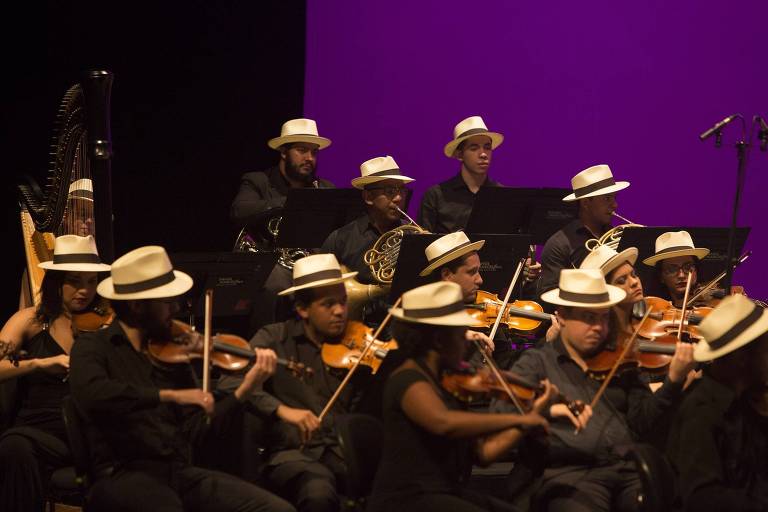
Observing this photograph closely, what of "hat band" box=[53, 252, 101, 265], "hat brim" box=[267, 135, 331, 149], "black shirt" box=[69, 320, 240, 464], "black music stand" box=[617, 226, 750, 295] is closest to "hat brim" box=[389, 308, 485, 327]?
"black shirt" box=[69, 320, 240, 464]

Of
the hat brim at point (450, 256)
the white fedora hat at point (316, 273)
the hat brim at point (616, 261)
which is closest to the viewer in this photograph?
the white fedora hat at point (316, 273)

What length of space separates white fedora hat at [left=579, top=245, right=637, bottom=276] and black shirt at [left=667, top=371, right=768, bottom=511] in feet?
4.42

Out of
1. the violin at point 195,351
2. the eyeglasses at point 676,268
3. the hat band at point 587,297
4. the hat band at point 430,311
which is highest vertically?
the hat band at point 430,311

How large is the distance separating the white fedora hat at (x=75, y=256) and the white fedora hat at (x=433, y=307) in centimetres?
173

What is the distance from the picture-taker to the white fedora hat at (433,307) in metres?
3.67

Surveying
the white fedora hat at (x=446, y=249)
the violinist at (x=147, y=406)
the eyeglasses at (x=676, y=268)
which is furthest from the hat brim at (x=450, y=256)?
the violinist at (x=147, y=406)

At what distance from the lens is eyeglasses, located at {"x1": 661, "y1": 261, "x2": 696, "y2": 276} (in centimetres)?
576

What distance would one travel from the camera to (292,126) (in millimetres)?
6930

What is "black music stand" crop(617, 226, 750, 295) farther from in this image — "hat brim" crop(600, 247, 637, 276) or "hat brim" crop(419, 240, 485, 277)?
"hat brim" crop(419, 240, 485, 277)

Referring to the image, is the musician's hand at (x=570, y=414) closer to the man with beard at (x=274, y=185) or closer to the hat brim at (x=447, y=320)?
the hat brim at (x=447, y=320)

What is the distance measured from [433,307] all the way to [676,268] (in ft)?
8.45

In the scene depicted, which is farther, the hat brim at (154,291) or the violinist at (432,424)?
the hat brim at (154,291)

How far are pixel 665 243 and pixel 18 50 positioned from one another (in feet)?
14.7

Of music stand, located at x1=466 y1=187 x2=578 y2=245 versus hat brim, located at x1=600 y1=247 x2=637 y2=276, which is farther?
music stand, located at x1=466 y1=187 x2=578 y2=245
